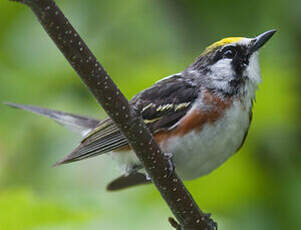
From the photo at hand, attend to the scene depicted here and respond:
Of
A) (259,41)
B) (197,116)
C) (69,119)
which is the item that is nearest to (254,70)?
(259,41)

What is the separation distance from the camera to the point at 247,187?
3701mm

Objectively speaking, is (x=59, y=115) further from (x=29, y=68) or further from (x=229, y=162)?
(x=229, y=162)

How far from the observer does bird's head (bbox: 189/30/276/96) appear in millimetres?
3781

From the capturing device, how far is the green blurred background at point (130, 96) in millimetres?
3445

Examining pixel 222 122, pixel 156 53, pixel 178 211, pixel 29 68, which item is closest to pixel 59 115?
pixel 29 68

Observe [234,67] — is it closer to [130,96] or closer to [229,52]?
[229,52]

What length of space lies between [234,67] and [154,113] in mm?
657

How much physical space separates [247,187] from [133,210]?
2.75 feet

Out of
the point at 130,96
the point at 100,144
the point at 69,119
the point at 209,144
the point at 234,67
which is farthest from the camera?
the point at 69,119

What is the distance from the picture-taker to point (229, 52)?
3.92 meters

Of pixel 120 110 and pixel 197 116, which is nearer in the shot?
pixel 120 110

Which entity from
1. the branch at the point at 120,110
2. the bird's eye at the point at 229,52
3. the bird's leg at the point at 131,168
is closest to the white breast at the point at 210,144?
the bird's leg at the point at 131,168

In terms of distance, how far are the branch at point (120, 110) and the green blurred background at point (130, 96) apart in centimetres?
43

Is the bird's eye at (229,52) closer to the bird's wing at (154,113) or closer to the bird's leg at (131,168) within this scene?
the bird's wing at (154,113)
